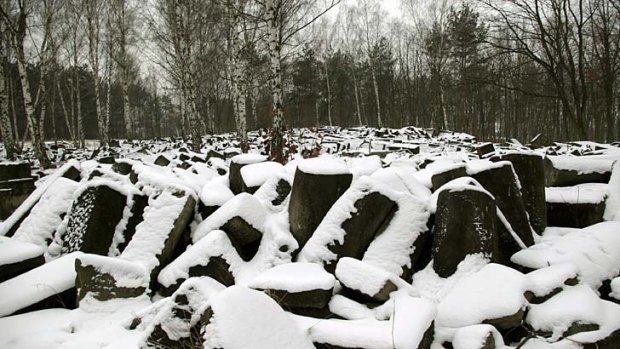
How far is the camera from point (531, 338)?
217 cm

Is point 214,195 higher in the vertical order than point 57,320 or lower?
higher

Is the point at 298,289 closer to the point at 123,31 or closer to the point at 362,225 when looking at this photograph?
the point at 362,225

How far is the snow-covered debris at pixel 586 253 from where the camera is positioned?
2.63 metres

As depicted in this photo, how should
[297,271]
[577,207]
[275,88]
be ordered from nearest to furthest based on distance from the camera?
[297,271]
[577,207]
[275,88]

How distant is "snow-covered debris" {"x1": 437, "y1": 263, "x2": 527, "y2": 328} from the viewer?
2.16m

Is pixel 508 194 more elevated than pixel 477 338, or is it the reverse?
pixel 508 194

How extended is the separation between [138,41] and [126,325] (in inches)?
783

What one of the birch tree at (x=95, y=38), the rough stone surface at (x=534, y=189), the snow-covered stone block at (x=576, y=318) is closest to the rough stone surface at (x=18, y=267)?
the snow-covered stone block at (x=576, y=318)

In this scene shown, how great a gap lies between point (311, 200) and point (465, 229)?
137cm

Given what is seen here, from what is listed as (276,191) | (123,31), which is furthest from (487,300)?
(123,31)

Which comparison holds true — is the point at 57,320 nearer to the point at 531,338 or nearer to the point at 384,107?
the point at 531,338

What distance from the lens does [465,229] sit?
9.14 feet

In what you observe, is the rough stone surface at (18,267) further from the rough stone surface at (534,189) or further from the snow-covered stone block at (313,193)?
the rough stone surface at (534,189)

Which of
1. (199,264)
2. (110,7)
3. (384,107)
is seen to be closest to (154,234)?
(199,264)
